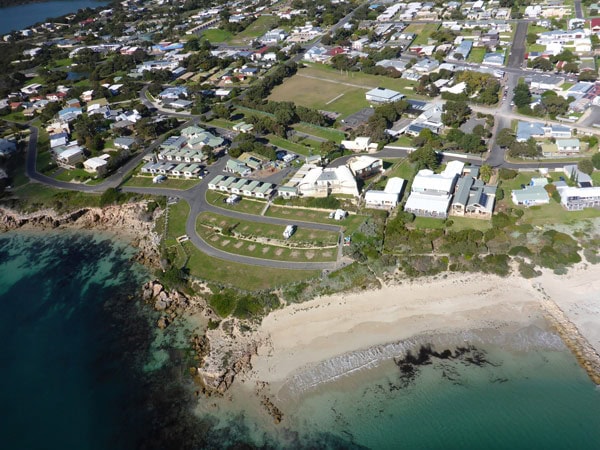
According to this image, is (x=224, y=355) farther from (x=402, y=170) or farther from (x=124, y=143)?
(x=124, y=143)

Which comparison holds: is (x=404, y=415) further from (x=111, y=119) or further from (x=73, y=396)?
(x=111, y=119)

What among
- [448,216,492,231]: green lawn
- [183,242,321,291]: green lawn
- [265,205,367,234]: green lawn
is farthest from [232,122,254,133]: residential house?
[448,216,492,231]: green lawn

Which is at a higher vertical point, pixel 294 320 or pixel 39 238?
pixel 294 320

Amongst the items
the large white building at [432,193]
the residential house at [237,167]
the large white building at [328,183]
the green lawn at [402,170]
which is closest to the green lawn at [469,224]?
the large white building at [432,193]

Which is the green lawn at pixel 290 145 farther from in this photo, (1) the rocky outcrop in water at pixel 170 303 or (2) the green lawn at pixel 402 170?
(1) the rocky outcrop in water at pixel 170 303

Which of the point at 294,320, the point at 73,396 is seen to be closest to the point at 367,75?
the point at 294,320

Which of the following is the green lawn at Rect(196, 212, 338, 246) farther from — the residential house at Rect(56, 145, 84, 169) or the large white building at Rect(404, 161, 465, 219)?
the residential house at Rect(56, 145, 84, 169)

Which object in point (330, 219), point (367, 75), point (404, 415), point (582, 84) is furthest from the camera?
point (367, 75)

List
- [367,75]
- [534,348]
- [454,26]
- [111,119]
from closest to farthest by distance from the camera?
1. [534,348]
2. [111,119]
3. [367,75]
4. [454,26]
